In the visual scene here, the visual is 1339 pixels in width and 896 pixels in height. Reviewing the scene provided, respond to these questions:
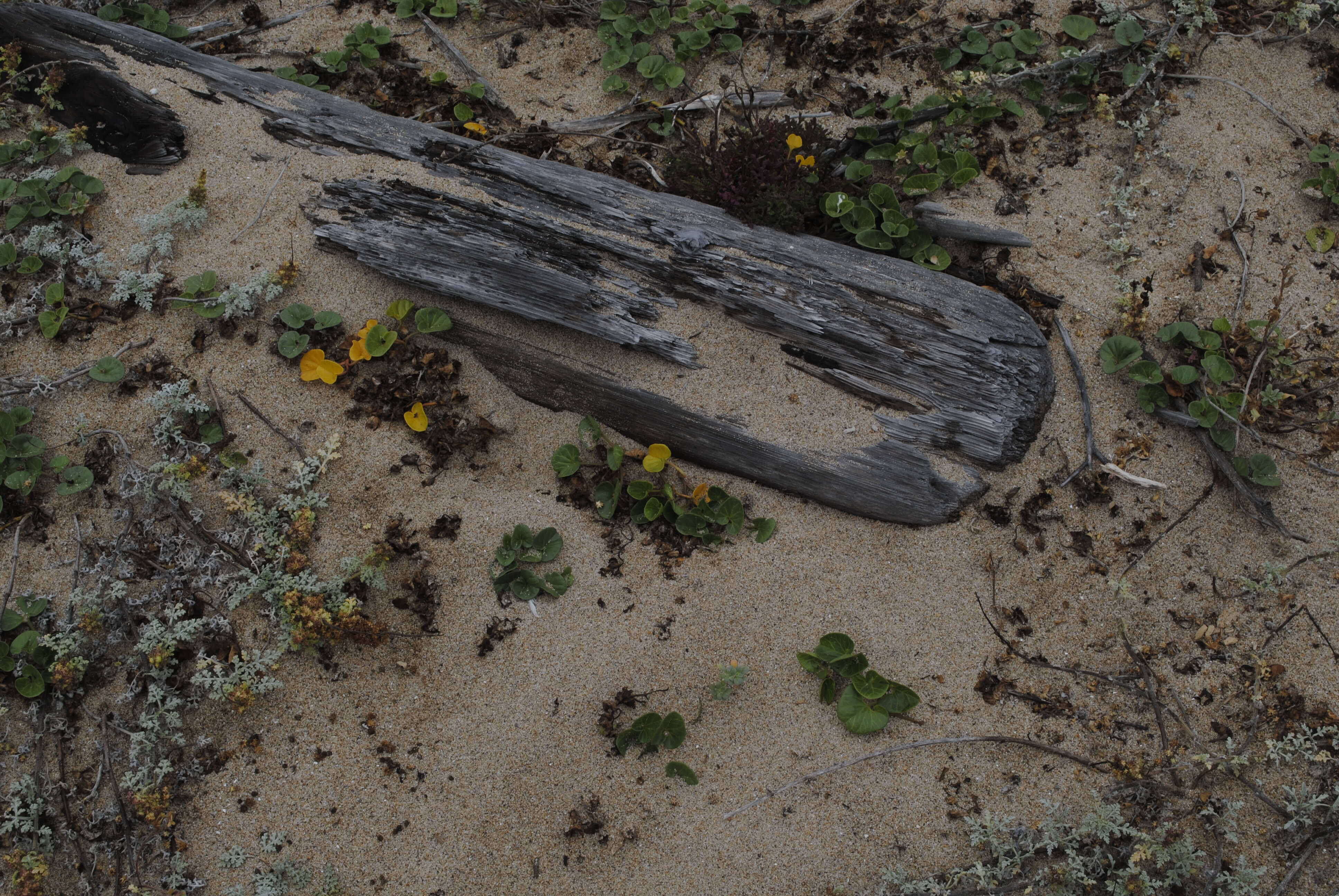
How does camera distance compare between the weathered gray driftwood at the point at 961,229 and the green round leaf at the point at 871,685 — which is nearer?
the green round leaf at the point at 871,685

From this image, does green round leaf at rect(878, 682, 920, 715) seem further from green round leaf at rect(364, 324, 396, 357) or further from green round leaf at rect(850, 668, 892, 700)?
green round leaf at rect(364, 324, 396, 357)

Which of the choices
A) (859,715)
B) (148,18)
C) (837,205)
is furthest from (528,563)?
(148,18)

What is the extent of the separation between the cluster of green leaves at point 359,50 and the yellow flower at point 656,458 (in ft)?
12.0

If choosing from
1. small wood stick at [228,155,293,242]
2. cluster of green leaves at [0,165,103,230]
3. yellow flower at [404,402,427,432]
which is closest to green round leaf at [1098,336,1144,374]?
yellow flower at [404,402,427,432]

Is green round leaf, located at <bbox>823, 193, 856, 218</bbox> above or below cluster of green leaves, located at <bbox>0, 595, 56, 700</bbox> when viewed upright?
above

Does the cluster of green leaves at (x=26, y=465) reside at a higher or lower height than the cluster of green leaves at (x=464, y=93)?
lower

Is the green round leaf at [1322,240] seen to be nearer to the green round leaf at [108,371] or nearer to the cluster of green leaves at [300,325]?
the cluster of green leaves at [300,325]

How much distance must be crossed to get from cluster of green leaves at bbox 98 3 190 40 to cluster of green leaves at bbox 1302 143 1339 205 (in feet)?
24.1

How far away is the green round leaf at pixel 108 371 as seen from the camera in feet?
14.2

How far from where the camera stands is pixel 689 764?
3707mm

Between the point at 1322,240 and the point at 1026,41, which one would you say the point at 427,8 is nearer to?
the point at 1026,41

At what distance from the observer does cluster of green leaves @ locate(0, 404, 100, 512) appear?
4.14 meters

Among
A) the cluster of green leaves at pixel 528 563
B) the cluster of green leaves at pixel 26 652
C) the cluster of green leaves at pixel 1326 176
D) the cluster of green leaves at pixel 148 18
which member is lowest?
the cluster of green leaves at pixel 26 652

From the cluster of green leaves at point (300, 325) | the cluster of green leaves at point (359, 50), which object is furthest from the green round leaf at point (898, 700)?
the cluster of green leaves at point (359, 50)
